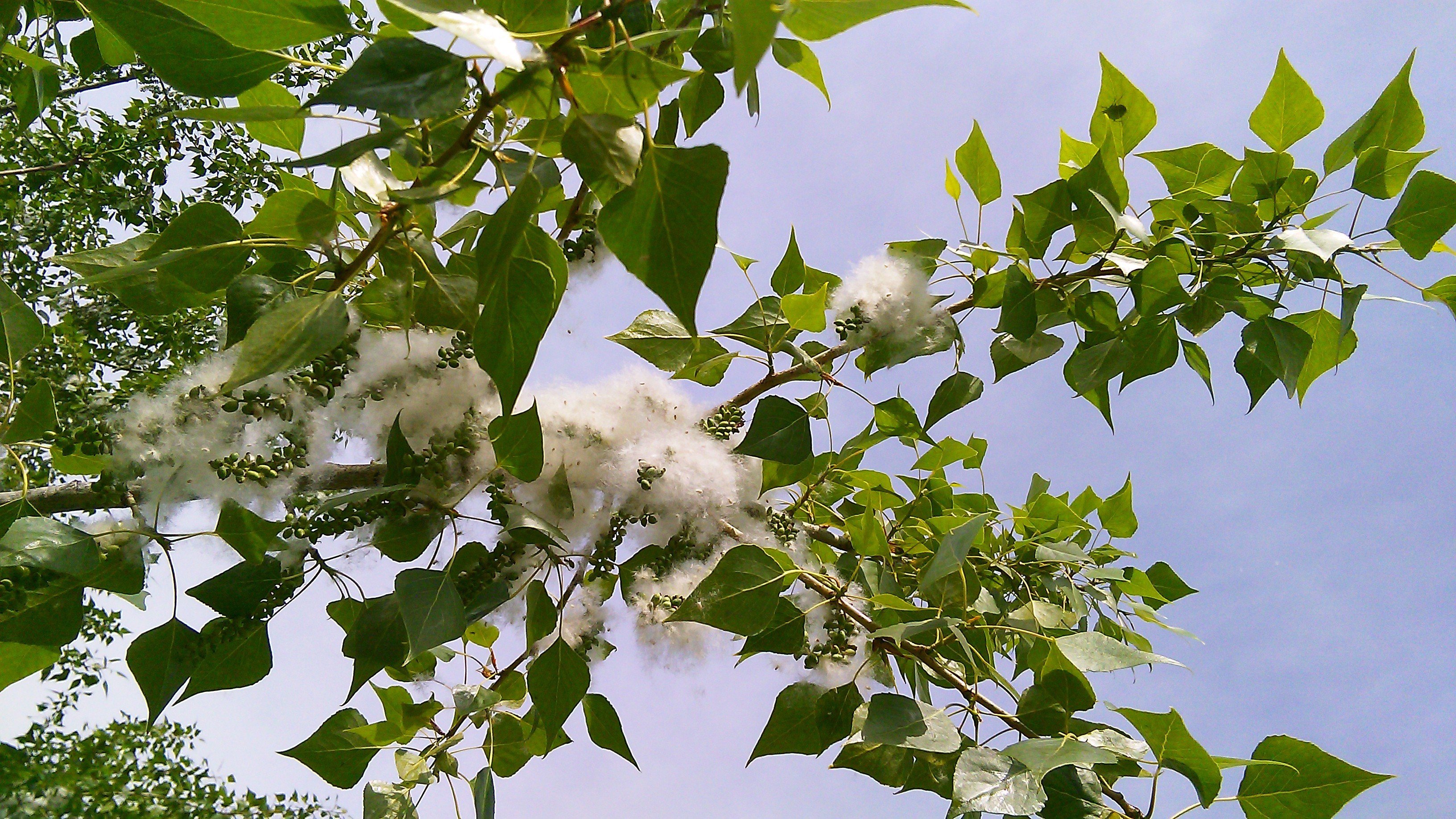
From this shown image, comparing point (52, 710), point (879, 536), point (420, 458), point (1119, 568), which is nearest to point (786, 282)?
point (879, 536)

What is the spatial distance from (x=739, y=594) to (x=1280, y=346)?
A: 576 mm

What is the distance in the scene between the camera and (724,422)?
96 cm

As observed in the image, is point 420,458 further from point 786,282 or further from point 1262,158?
point 1262,158

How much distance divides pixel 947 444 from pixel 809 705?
0.42m

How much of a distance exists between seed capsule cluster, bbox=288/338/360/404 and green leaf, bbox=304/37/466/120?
0.31 m

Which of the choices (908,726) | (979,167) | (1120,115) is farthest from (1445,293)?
(908,726)

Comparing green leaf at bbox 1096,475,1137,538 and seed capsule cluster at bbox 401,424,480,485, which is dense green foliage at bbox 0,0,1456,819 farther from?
green leaf at bbox 1096,475,1137,538

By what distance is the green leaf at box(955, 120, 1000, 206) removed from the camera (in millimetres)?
897

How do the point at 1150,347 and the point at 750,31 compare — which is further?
the point at 1150,347

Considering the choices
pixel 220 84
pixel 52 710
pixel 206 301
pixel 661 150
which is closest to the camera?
pixel 661 150

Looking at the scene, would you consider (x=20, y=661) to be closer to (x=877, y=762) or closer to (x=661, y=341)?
(x=661, y=341)

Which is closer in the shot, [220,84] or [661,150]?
[661,150]

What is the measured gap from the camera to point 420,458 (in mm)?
733

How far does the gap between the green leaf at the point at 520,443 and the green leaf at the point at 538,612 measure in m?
0.15
